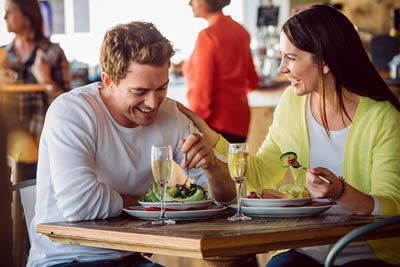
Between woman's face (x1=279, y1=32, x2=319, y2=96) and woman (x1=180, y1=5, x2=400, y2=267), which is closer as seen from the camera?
woman (x1=180, y1=5, x2=400, y2=267)

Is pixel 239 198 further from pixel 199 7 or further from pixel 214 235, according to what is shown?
pixel 199 7

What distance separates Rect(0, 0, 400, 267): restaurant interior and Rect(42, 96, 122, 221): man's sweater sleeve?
1677 millimetres

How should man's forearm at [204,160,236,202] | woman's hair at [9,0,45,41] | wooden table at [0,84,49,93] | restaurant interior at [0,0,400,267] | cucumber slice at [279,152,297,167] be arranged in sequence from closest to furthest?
cucumber slice at [279,152,297,167], man's forearm at [204,160,236,202], woman's hair at [9,0,45,41], wooden table at [0,84,49,93], restaurant interior at [0,0,400,267]

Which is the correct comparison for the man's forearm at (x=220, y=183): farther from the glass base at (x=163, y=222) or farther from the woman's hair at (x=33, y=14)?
the woman's hair at (x=33, y=14)

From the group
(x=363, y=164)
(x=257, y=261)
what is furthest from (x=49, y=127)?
(x=257, y=261)

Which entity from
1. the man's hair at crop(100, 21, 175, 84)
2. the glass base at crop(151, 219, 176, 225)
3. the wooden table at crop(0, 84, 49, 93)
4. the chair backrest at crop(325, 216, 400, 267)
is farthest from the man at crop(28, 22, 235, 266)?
the wooden table at crop(0, 84, 49, 93)

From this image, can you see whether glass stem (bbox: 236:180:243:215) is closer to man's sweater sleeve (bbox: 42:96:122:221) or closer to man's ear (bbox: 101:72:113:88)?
man's sweater sleeve (bbox: 42:96:122:221)

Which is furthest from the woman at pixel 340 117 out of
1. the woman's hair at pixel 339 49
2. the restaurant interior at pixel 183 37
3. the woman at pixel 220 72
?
the woman at pixel 220 72

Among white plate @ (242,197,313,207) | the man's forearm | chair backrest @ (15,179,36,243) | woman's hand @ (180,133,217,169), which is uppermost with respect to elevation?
woman's hand @ (180,133,217,169)

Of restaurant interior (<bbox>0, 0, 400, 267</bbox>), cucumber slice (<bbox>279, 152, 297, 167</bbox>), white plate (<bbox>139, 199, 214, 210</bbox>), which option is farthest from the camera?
restaurant interior (<bbox>0, 0, 400, 267</bbox>)

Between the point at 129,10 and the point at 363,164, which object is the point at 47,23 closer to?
the point at 129,10

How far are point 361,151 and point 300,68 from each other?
1.01 feet

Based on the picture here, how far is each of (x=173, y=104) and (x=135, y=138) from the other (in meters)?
0.25

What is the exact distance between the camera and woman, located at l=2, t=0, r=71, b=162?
5.10 meters
